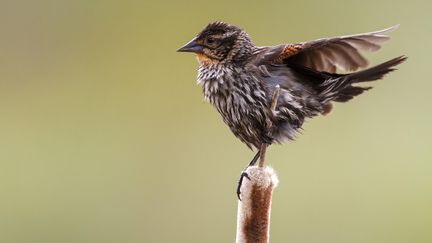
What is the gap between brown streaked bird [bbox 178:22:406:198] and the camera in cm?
405

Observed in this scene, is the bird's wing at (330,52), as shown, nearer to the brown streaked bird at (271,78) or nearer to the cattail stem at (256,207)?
the brown streaked bird at (271,78)

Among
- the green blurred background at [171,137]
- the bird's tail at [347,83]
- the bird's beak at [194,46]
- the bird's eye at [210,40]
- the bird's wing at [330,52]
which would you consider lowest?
the bird's tail at [347,83]

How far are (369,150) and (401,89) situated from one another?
28.8 inches

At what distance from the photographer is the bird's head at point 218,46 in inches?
165

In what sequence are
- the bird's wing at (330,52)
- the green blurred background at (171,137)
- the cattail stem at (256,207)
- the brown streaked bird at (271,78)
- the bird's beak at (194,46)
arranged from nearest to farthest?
1. the cattail stem at (256,207)
2. the bird's wing at (330,52)
3. the brown streaked bird at (271,78)
4. the bird's beak at (194,46)
5. the green blurred background at (171,137)

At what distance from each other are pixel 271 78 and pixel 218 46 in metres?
0.28

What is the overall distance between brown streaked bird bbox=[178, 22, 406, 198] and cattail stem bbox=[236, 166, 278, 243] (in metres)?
0.59

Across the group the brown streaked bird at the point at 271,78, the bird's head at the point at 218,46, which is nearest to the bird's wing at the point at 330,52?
the brown streaked bird at the point at 271,78

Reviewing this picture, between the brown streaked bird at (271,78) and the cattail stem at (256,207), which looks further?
the brown streaked bird at (271,78)

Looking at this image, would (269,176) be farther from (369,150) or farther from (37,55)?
(37,55)

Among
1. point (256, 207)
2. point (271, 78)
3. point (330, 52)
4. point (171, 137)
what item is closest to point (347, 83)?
point (330, 52)

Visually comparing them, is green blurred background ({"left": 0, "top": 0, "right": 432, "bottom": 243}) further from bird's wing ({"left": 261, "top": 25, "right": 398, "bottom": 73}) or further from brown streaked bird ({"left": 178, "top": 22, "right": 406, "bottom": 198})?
bird's wing ({"left": 261, "top": 25, "right": 398, "bottom": 73})

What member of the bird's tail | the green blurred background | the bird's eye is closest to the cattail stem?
the bird's tail

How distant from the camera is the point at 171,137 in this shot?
7.78 m
